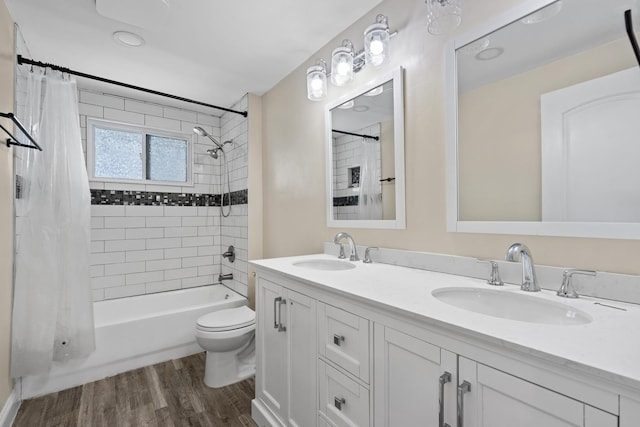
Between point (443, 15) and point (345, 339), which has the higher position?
point (443, 15)

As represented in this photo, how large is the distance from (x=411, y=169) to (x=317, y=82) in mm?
930

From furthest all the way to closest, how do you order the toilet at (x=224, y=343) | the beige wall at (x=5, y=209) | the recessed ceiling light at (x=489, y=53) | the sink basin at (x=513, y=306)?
the toilet at (x=224, y=343) → the beige wall at (x=5, y=209) → the recessed ceiling light at (x=489, y=53) → the sink basin at (x=513, y=306)

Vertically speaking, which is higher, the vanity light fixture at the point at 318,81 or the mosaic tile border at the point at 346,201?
the vanity light fixture at the point at 318,81

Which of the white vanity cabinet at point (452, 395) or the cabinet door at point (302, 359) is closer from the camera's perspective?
the white vanity cabinet at point (452, 395)

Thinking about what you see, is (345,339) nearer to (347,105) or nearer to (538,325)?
(538,325)

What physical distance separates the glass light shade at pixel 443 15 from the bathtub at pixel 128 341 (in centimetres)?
254

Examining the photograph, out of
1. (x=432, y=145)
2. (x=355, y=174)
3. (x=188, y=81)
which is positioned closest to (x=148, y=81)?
(x=188, y=81)

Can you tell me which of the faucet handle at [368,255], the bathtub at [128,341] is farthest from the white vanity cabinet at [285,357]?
the bathtub at [128,341]

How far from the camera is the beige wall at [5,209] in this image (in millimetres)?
1617

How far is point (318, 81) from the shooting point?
1963 millimetres

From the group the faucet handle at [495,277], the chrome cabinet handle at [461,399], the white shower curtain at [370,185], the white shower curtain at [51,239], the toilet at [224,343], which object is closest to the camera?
the chrome cabinet handle at [461,399]

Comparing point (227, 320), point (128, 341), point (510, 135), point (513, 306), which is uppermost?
point (510, 135)

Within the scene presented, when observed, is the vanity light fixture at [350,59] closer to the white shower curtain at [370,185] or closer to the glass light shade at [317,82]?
the glass light shade at [317,82]

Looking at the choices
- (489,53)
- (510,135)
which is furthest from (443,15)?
(510,135)
